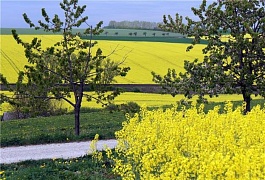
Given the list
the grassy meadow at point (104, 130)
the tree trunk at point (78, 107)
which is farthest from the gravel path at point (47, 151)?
the tree trunk at point (78, 107)

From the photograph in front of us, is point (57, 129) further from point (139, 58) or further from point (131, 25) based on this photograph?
point (131, 25)

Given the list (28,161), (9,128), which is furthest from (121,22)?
(28,161)

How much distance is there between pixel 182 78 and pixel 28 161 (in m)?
6.42

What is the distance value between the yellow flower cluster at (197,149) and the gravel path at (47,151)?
3.62 meters

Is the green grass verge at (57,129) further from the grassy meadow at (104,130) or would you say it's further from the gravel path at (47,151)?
the gravel path at (47,151)

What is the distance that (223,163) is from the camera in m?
4.80

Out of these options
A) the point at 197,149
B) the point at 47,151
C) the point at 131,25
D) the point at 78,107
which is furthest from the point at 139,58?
the point at 131,25

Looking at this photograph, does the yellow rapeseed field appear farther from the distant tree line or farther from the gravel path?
the distant tree line

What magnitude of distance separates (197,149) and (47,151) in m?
9.15

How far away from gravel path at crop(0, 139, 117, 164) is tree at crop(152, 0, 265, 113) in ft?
11.1

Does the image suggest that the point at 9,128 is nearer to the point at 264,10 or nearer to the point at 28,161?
the point at 28,161

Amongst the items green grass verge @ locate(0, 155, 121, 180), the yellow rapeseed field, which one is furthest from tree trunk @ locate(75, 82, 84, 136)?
the yellow rapeseed field

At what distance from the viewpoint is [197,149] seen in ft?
20.0

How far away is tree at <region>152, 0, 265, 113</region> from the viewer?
1612 cm
